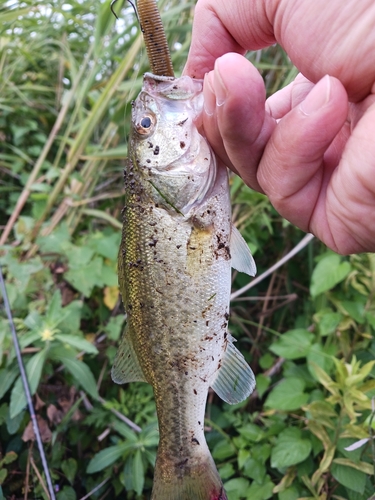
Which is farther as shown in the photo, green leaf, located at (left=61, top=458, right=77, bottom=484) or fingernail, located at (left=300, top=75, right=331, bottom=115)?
green leaf, located at (left=61, top=458, right=77, bottom=484)

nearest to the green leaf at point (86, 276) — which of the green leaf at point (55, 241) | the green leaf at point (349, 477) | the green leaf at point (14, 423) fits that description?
the green leaf at point (55, 241)

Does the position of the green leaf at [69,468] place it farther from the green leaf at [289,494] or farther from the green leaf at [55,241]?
the green leaf at [55,241]

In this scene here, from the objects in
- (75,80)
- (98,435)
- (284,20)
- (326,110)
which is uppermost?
(284,20)

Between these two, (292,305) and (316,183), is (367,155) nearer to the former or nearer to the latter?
(316,183)

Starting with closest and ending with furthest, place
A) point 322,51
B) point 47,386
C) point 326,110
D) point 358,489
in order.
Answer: point 326,110 < point 322,51 < point 358,489 < point 47,386

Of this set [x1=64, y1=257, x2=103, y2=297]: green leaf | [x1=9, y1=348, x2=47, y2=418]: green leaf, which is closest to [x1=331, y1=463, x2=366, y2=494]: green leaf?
[x1=9, y1=348, x2=47, y2=418]: green leaf

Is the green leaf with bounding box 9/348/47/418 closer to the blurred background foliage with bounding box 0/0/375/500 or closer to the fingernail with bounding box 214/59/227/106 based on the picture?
the blurred background foliage with bounding box 0/0/375/500

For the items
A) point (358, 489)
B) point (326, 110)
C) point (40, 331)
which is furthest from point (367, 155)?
point (40, 331)
